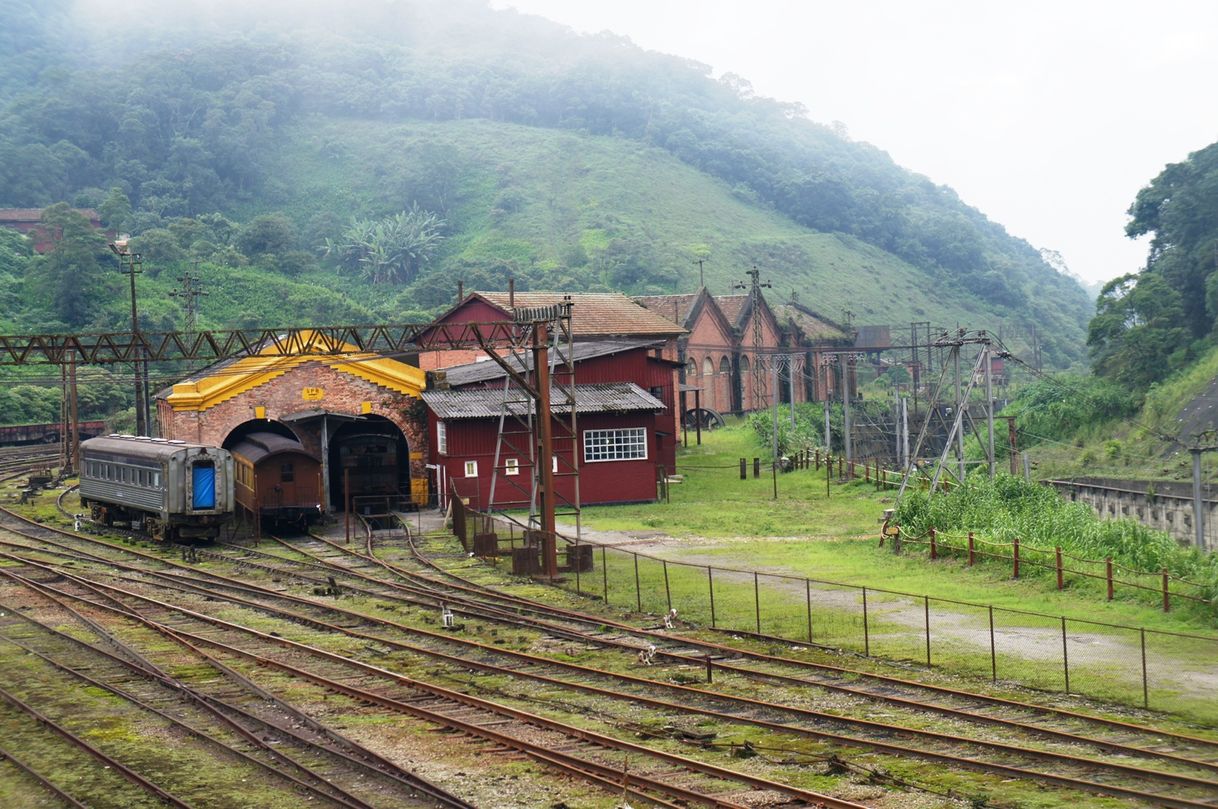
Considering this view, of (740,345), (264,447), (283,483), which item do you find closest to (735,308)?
(740,345)

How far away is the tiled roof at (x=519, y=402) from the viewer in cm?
4369

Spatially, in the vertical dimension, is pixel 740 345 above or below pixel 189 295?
below

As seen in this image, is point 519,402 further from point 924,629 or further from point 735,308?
point 735,308

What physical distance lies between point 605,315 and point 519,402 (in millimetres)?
20943

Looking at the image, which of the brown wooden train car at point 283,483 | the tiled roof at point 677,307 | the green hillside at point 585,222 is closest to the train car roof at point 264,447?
the brown wooden train car at point 283,483

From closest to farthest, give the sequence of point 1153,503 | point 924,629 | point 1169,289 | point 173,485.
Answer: point 924,629
point 173,485
point 1153,503
point 1169,289

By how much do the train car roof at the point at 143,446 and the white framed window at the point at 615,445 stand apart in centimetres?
1370

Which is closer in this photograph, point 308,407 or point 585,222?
point 308,407

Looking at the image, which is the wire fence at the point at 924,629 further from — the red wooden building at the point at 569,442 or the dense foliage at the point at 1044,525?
the red wooden building at the point at 569,442

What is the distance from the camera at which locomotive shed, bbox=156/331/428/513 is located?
44688 mm

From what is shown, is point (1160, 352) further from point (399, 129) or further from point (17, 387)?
point (399, 129)

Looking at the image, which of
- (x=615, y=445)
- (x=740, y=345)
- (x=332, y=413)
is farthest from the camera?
(x=740, y=345)

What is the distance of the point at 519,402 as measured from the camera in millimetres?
43844

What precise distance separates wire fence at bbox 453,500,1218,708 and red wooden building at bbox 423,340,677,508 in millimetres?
12197
